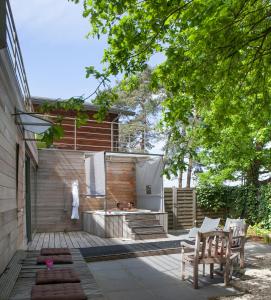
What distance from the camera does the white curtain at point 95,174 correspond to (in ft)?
39.1

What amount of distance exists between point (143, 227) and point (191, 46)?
710 cm

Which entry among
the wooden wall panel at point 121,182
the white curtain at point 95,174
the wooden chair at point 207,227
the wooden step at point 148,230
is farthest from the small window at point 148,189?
the wooden chair at point 207,227

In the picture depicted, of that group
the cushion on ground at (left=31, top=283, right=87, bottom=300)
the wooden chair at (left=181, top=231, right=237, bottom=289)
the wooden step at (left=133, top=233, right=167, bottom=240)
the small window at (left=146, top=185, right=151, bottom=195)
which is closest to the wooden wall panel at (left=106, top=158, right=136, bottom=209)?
the small window at (left=146, top=185, right=151, bottom=195)

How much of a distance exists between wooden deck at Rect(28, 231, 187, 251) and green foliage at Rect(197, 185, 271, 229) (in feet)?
12.3

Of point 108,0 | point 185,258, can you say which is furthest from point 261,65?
point 185,258

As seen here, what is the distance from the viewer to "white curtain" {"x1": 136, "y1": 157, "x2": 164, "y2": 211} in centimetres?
1338

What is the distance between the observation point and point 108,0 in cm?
458

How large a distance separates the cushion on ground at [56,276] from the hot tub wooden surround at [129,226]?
640 centimetres

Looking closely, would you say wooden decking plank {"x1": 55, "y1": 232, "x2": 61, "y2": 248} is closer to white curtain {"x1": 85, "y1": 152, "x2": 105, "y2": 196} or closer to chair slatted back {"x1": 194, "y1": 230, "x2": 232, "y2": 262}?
white curtain {"x1": 85, "y1": 152, "x2": 105, "y2": 196}

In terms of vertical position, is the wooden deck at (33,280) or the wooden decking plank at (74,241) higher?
the wooden deck at (33,280)

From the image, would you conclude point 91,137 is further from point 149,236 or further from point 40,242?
point 40,242

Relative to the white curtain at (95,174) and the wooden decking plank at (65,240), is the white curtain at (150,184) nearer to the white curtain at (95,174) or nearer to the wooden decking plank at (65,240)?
the white curtain at (95,174)

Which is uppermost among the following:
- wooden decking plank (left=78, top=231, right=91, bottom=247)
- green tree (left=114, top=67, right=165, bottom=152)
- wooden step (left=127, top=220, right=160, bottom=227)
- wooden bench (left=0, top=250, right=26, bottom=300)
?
green tree (left=114, top=67, right=165, bottom=152)

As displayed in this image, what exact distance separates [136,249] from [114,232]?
2.26 m
